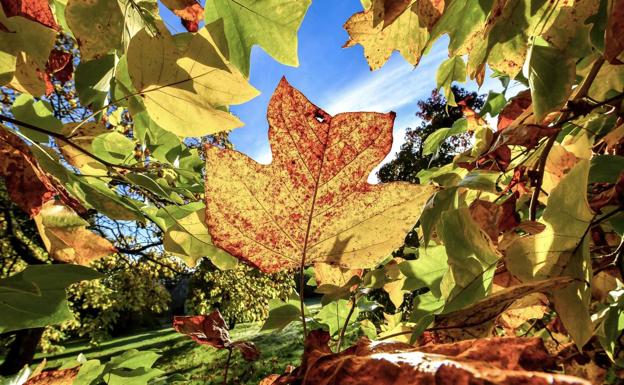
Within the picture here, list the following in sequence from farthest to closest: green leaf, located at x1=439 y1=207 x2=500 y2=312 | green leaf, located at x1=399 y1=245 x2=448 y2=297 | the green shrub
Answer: the green shrub, green leaf, located at x1=399 y1=245 x2=448 y2=297, green leaf, located at x1=439 y1=207 x2=500 y2=312

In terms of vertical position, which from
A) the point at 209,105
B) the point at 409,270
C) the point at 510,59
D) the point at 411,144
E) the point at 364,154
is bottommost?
the point at 409,270

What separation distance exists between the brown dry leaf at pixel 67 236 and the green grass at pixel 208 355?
7079 mm

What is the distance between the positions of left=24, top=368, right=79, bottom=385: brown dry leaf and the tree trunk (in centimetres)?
967

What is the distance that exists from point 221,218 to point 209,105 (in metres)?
0.29

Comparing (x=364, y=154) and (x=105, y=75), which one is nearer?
(x=364, y=154)

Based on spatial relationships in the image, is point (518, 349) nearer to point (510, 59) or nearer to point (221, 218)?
point (221, 218)

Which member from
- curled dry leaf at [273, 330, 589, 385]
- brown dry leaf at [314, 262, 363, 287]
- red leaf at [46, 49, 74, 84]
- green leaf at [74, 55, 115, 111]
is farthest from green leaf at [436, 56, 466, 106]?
curled dry leaf at [273, 330, 589, 385]

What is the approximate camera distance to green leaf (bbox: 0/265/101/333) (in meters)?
0.48

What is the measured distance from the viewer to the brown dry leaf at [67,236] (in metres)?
0.69

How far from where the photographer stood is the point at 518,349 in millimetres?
211

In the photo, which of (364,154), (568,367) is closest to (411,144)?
(568,367)

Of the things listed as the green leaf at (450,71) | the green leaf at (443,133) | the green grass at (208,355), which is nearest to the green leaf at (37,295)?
the green leaf at (450,71)

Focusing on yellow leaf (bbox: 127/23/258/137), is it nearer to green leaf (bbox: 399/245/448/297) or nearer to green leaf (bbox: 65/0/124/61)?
green leaf (bbox: 65/0/124/61)

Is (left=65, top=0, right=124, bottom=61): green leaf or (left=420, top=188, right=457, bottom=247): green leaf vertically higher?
(left=65, top=0, right=124, bottom=61): green leaf
